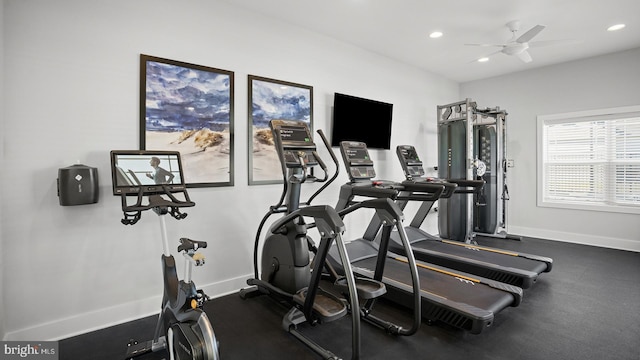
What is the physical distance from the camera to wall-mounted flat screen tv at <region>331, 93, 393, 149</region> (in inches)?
171

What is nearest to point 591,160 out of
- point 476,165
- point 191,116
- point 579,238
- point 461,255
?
point 579,238

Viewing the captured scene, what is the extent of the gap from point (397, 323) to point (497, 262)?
178 cm

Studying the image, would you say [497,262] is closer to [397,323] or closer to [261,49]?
[397,323]

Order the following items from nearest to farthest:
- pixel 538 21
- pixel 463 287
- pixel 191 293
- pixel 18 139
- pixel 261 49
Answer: pixel 191 293, pixel 18 139, pixel 463 287, pixel 261 49, pixel 538 21

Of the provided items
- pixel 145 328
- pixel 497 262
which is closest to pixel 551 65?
pixel 497 262

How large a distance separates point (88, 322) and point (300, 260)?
178 centimetres

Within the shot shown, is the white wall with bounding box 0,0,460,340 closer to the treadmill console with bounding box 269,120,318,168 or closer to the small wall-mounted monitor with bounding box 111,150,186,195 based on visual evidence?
the small wall-mounted monitor with bounding box 111,150,186,195

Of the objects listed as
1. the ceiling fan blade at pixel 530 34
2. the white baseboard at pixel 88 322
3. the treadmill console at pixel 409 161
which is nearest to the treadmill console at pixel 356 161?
the treadmill console at pixel 409 161

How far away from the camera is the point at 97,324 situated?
8.43ft

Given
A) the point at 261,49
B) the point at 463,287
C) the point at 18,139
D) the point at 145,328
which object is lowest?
the point at 145,328

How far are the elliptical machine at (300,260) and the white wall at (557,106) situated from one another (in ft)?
16.2

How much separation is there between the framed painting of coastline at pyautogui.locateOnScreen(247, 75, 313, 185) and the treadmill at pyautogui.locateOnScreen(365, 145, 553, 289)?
152 cm

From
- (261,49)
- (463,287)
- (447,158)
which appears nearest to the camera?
(463,287)

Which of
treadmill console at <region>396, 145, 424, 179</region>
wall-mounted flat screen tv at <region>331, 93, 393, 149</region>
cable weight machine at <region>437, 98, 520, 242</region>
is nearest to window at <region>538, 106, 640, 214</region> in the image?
cable weight machine at <region>437, 98, 520, 242</region>
